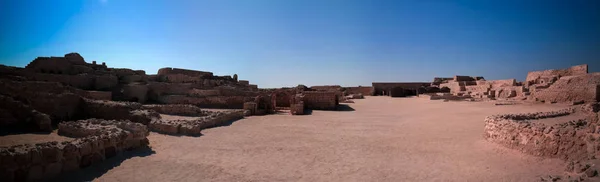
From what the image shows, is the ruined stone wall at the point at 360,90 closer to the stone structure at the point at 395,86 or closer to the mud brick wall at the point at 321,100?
the stone structure at the point at 395,86

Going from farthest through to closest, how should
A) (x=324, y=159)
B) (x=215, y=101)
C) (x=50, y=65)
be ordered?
1. (x=215, y=101)
2. (x=50, y=65)
3. (x=324, y=159)

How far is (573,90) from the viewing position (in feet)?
61.2

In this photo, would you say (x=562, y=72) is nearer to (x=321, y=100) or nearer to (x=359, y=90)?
(x=321, y=100)

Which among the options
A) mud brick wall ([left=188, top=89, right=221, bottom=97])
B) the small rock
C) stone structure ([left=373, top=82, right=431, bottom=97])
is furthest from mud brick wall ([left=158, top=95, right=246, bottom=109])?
stone structure ([left=373, top=82, right=431, bottom=97])

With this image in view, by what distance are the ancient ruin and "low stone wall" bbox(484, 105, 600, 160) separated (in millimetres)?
20

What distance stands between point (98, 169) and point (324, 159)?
4.85m

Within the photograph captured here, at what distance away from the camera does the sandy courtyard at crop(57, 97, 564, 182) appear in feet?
19.7

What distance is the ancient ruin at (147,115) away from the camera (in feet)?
18.1

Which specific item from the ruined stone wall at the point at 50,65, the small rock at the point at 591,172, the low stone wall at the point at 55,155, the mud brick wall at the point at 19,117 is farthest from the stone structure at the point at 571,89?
the ruined stone wall at the point at 50,65

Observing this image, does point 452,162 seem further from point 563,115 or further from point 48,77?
point 48,77

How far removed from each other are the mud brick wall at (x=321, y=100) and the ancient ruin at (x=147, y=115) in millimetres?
72

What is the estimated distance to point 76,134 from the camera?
8828 mm

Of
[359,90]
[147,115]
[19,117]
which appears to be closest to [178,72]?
[147,115]

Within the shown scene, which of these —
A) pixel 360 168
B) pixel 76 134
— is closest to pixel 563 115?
pixel 360 168
